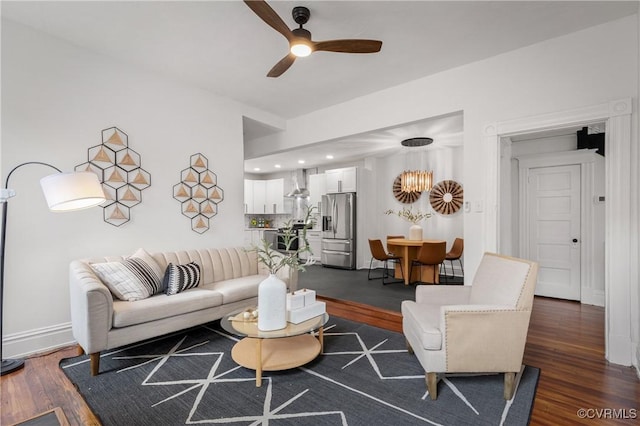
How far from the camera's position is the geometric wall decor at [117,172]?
316 cm

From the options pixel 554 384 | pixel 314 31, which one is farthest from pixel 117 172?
pixel 554 384

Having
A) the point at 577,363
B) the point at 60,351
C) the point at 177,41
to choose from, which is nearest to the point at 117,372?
the point at 60,351

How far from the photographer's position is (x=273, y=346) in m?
2.67

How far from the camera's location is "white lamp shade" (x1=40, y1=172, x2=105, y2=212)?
230 centimetres

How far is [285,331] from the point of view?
89.0 inches

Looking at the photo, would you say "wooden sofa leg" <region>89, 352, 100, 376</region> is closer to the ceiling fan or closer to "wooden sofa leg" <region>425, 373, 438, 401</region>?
"wooden sofa leg" <region>425, 373, 438, 401</region>

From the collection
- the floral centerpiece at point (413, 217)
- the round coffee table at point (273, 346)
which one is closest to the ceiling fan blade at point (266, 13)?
the round coffee table at point (273, 346)

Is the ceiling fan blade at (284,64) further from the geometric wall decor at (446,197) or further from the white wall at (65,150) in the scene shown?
the geometric wall decor at (446,197)

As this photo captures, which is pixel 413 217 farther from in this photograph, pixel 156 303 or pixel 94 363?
pixel 94 363

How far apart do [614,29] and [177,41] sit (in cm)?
380

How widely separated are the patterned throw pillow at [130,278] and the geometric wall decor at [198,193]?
990mm

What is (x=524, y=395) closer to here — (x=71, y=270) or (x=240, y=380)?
(x=240, y=380)

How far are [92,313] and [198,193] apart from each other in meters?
1.96

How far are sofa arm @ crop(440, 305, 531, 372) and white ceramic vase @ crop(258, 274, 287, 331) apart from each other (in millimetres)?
1132
